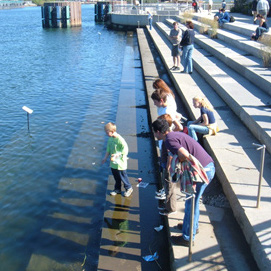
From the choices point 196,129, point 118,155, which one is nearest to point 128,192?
point 118,155

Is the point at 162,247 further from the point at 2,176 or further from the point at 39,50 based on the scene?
the point at 39,50

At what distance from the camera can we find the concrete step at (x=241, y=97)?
7401 mm

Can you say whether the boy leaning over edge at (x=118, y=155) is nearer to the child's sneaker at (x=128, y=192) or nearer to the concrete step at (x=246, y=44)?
the child's sneaker at (x=128, y=192)

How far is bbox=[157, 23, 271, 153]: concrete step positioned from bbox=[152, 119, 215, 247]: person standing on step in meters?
2.48

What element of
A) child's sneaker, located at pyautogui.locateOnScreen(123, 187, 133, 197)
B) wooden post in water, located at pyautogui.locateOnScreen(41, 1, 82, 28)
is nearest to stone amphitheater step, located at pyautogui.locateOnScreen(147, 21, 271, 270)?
child's sneaker, located at pyautogui.locateOnScreen(123, 187, 133, 197)

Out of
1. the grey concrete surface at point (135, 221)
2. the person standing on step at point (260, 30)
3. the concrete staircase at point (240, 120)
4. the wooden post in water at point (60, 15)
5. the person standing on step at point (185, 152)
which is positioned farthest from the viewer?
the wooden post in water at point (60, 15)

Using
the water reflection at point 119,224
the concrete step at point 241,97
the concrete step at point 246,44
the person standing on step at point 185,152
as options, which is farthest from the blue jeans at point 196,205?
the concrete step at point 246,44

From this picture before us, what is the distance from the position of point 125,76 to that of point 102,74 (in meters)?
3.89

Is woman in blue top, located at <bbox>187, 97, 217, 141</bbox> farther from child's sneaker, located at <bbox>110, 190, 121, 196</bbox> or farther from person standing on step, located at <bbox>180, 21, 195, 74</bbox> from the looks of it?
person standing on step, located at <bbox>180, 21, 195, 74</bbox>

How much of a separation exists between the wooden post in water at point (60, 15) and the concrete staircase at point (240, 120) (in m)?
47.0

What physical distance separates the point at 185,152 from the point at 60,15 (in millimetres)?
60136

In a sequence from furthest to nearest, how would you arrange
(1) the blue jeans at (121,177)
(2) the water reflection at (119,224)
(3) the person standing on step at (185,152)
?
(1) the blue jeans at (121,177) < (2) the water reflection at (119,224) < (3) the person standing on step at (185,152)

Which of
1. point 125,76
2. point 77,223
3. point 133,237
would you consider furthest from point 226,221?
point 125,76

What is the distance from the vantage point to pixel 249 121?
7891 mm
